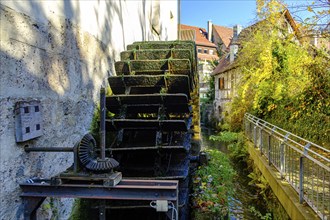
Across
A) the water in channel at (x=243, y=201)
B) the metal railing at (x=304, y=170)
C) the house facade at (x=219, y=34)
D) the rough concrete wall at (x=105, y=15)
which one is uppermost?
the house facade at (x=219, y=34)

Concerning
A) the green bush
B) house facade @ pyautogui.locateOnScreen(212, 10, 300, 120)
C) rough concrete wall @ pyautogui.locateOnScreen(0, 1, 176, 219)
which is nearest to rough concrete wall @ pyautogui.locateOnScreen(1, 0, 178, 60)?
rough concrete wall @ pyautogui.locateOnScreen(0, 1, 176, 219)

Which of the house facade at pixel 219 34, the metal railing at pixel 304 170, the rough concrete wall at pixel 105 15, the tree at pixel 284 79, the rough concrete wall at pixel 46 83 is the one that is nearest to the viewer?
the rough concrete wall at pixel 46 83

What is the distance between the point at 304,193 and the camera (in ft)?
12.2

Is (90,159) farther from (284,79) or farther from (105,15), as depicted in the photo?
(284,79)

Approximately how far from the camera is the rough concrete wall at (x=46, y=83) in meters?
2.10

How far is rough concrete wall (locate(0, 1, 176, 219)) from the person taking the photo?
82.5 inches

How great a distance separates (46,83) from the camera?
2.67m

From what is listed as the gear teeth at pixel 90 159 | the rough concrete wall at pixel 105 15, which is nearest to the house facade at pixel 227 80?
the rough concrete wall at pixel 105 15

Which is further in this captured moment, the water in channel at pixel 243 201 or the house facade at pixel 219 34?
the house facade at pixel 219 34

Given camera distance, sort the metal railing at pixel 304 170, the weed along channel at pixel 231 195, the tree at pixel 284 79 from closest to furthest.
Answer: the metal railing at pixel 304 170 → the weed along channel at pixel 231 195 → the tree at pixel 284 79

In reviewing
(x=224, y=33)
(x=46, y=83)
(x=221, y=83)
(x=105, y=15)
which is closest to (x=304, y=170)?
(x=46, y=83)

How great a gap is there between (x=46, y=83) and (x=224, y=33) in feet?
130

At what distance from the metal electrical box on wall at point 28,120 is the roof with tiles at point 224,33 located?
36512mm

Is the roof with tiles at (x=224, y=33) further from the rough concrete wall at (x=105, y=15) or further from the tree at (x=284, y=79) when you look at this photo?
the rough concrete wall at (x=105, y=15)
